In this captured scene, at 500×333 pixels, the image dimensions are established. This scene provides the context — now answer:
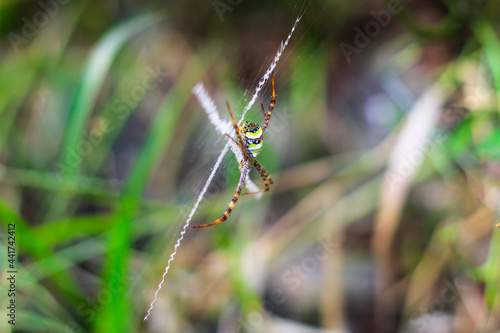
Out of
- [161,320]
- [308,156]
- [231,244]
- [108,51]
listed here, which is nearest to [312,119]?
[308,156]

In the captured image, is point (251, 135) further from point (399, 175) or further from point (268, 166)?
point (399, 175)

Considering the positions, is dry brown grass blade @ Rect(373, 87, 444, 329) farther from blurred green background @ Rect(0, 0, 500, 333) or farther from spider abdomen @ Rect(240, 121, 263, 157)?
spider abdomen @ Rect(240, 121, 263, 157)

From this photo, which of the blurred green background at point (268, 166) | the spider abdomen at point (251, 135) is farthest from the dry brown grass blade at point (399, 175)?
the spider abdomen at point (251, 135)

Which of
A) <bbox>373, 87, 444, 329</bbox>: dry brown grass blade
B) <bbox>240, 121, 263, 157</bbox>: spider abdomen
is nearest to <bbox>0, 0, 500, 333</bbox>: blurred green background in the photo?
<bbox>373, 87, 444, 329</bbox>: dry brown grass blade

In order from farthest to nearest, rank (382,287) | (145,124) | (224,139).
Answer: (145,124)
(382,287)
(224,139)

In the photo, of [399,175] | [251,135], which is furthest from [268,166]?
[251,135]

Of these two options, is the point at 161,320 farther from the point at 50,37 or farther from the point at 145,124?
the point at 50,37
